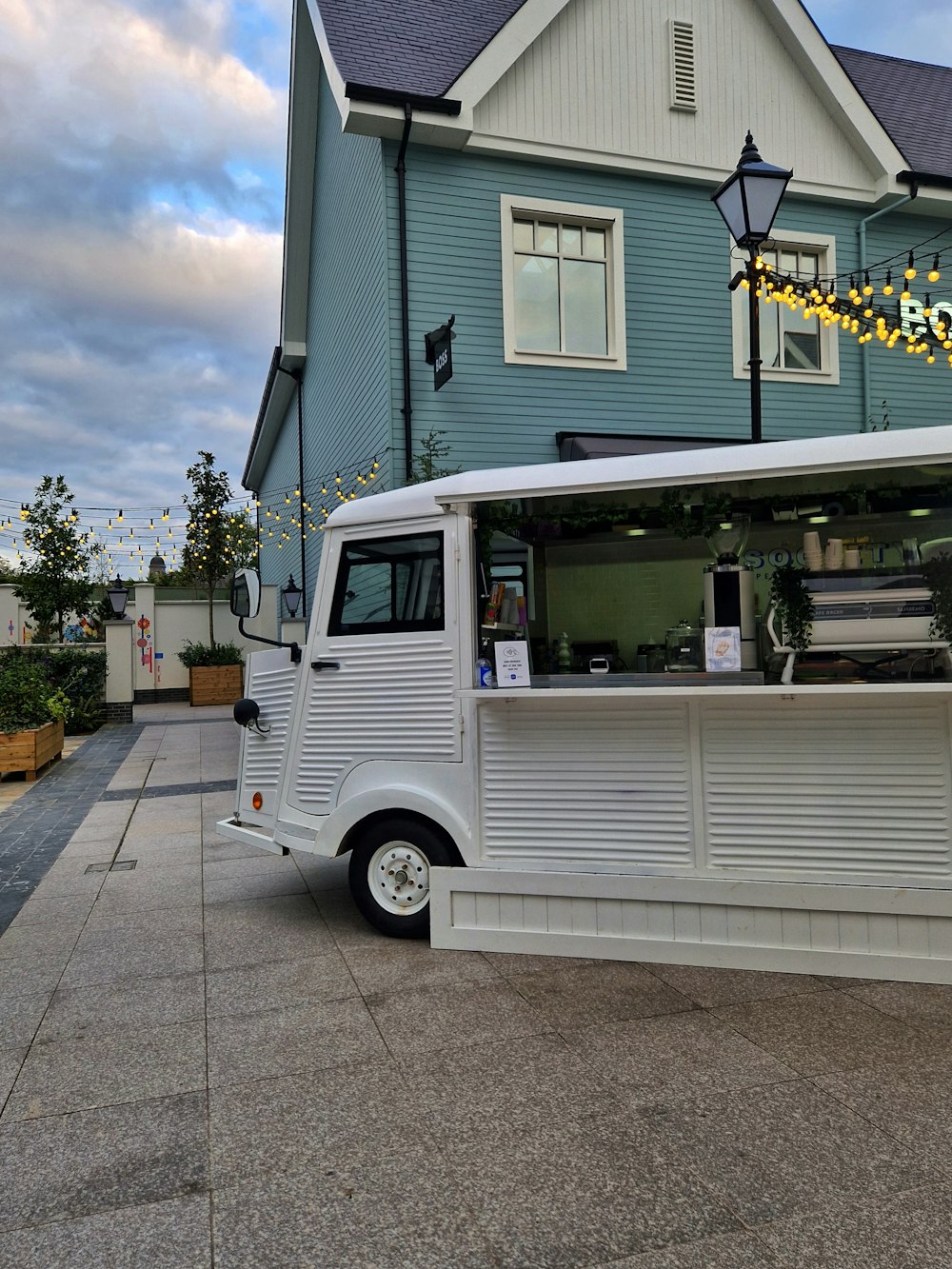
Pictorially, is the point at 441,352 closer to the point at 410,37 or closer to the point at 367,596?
the point at 410,37

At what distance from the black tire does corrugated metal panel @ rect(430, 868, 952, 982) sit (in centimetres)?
22

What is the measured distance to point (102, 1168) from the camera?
9.91 ft

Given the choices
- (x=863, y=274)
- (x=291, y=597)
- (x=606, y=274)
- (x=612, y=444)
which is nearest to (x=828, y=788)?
(x=612, y=444)

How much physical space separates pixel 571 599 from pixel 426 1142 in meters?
3.20

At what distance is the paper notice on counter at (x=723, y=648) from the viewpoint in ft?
15.5

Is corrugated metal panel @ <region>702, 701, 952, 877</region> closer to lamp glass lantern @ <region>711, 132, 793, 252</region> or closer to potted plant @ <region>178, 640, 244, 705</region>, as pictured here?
lamp glass lantern @ <region>711, 132, 793, 252</region>

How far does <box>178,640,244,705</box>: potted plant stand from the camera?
2225 centimetres

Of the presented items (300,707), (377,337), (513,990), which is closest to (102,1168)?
(513,990)

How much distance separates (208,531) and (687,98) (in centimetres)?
1635

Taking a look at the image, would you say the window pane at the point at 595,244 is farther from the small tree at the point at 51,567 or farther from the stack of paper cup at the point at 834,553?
the small tree at the point at 51,567

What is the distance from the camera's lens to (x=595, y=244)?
37.4 ft

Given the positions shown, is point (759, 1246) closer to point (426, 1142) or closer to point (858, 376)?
point (426, 1142)

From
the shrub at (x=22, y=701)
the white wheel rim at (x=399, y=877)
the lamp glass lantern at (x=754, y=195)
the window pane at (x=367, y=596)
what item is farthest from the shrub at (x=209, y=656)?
the white wheel rim at (x=399, y=877)

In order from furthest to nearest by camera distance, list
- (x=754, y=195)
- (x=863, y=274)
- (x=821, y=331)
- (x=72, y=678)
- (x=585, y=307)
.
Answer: (x=72, y=678) → (x=821, y=331) → (x=863, y=274) → (x=585, y=307) → (x=754, y=195)
